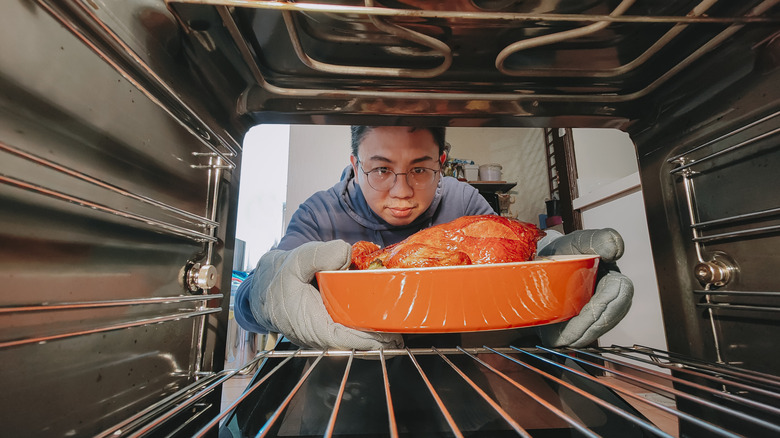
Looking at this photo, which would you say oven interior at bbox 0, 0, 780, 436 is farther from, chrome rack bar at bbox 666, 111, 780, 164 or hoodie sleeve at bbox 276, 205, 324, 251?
hoodie sleeve at bbox 276, 205, 324, 251

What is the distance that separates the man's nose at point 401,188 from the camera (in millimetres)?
1025

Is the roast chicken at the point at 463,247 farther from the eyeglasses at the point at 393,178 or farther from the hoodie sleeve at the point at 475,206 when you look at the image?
the hoodie sleeve at the point at 475,206

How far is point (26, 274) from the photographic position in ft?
0.81

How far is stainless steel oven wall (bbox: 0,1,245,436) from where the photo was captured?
A: 0.24 metres

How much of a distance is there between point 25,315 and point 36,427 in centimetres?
9

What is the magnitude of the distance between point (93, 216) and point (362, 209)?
0.96 meters

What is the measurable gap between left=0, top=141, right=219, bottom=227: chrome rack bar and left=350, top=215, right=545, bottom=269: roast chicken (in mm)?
261

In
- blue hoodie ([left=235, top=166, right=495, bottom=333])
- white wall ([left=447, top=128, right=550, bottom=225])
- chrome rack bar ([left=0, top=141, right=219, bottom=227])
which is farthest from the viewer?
white wall ([left=447, top=128, right=550, bottom=225])

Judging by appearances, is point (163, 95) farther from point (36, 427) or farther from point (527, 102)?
point (527, 102)

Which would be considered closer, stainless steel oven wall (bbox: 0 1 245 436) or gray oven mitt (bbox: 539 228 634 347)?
stainless steel oven wall (bbox: 0 1 245 436)

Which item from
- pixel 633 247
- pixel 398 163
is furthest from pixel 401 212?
pixel 633 247

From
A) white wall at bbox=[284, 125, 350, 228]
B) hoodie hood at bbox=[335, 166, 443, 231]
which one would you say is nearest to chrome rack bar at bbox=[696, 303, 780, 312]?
hoodie hood at bbox=[335, 166, 443, 231]

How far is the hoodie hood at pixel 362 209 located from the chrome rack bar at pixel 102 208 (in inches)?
30.8

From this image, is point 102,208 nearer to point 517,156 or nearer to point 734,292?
point 734,292
